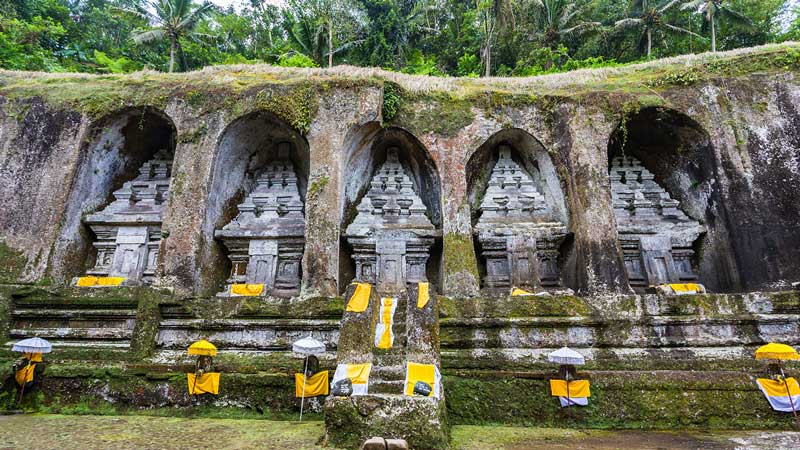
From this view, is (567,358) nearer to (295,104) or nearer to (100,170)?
(295,104)

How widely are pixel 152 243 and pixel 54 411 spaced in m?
5.78

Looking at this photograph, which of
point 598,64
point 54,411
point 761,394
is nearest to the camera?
point 761,394

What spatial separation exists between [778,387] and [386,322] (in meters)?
5.46

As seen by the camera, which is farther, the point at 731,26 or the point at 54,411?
the point at 731,26

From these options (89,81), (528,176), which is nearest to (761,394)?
(528,176)

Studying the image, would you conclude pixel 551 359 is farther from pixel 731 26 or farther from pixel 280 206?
pixel 731 26

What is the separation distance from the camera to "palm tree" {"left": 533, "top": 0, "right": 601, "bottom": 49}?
2403cm

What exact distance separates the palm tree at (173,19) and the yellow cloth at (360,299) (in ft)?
71.9

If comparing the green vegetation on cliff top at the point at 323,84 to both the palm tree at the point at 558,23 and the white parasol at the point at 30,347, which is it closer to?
the white parasol at the point at 30,347

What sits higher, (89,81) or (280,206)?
(89,81)

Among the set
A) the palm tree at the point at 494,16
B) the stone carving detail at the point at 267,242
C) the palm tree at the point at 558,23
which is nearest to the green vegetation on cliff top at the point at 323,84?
the stone carving detail at the point at 267,242

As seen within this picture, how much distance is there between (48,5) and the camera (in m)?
22.6

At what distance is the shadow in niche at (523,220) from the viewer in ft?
37.1

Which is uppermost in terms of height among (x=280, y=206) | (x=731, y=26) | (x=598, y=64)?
(x=731, y=26)
